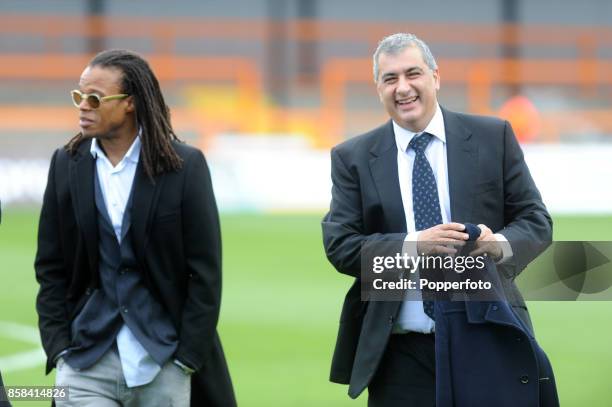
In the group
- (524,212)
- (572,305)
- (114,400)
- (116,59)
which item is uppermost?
(116,59)

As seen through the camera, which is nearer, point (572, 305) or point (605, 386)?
point (605, 386)

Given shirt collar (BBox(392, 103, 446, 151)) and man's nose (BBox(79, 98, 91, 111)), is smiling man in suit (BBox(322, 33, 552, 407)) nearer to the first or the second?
shirt collar (BBox(392, 103, 446, 151))

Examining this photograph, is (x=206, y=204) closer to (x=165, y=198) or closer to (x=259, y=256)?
(x=165, y=198)

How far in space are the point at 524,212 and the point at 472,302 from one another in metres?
0.37

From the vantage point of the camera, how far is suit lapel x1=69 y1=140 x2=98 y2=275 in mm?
3811

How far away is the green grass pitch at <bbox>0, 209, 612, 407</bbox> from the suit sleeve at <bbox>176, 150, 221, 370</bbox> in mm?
2485

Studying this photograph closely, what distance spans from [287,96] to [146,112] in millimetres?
20339

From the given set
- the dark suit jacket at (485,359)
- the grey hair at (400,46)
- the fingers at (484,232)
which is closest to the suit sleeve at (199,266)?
the grey hair at (400,46)

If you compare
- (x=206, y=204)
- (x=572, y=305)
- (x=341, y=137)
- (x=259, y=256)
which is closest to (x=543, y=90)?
(x=341, y=137)

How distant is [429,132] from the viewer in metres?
3.70

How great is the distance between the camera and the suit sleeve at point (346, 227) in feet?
11.6

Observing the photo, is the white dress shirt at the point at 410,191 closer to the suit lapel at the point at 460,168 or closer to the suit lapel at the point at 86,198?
the suit lapel at the point at 460,168

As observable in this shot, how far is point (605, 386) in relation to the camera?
24.5ft

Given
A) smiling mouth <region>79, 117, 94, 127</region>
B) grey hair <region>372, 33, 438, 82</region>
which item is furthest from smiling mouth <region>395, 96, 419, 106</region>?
smiling mouth <region>79, 117, 94, 127</region>
